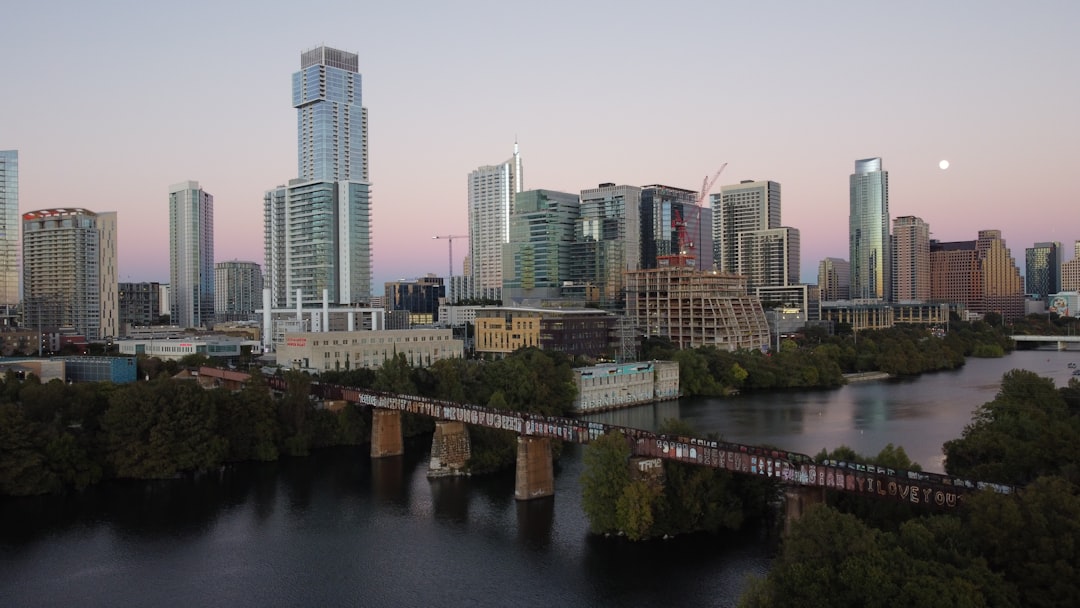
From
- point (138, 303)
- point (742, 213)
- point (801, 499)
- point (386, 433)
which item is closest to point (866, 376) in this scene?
point (386, 433)

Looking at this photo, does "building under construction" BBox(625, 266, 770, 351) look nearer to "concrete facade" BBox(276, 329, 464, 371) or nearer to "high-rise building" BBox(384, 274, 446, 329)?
"concrete facade" BBox(276, 329, 464, 371)

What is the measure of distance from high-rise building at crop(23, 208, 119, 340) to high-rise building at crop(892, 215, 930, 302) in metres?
142

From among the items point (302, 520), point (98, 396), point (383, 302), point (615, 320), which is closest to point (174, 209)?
point (383, 302)

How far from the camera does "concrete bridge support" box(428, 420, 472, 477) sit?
31734mm

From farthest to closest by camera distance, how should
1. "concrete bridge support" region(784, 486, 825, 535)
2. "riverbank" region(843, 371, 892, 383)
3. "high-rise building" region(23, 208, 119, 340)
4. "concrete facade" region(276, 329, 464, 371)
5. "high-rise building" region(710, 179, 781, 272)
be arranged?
1. "high-rise building" region(710, 179, 781, 272)
2. "high-rise building" region(23, 208, 119, 340)
3. "riverbank" region(843, 371, 892, 383)
4. "concrete facade" region(276, 329, 464, 371)
5. "concrete bridge support" region(784, 486, 825, 535)

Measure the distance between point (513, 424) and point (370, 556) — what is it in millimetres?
6702

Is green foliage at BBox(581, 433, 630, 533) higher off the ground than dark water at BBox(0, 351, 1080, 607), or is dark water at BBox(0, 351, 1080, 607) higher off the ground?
green foliage at BBox(581, 433, 630, 533)

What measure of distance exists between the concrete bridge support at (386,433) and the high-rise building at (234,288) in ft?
416

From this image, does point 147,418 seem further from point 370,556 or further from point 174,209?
point 174,209

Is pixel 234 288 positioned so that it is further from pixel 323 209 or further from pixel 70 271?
pixel 70 271

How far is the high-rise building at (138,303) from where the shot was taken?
117500 mm

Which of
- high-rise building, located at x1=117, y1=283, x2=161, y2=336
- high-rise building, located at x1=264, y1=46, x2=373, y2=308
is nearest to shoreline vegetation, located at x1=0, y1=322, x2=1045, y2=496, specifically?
high-rise building, located at x1=264, y1=46, x2=373, y2=308

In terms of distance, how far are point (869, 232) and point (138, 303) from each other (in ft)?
491

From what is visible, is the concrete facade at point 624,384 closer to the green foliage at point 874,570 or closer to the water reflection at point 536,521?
the water reflection at point 536,521
